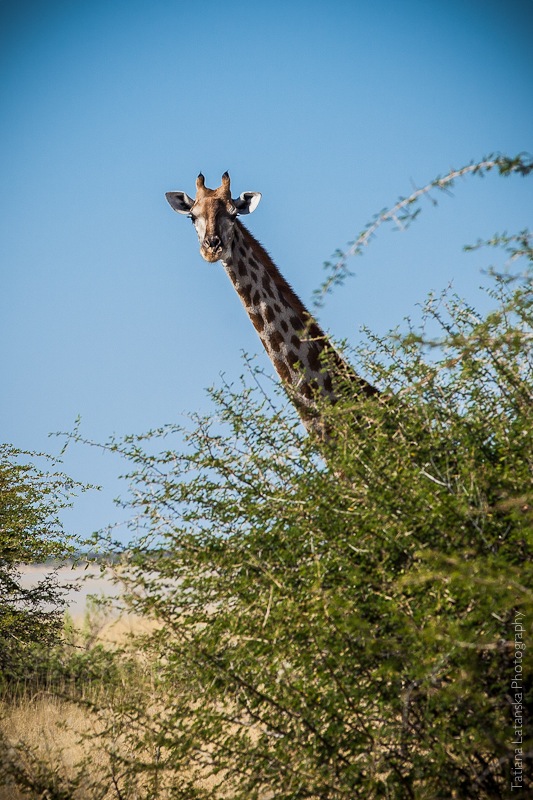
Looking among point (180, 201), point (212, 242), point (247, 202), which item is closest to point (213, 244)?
point (212, 242)

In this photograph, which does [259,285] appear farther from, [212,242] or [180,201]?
[180,201]

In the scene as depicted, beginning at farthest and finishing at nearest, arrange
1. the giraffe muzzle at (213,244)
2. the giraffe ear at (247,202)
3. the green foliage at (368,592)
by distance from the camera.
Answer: the giraffe ear at (247,202), the giraffe muzzle at (213,244), the green foliage at (368,592)

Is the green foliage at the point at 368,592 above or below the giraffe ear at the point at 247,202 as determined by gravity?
below

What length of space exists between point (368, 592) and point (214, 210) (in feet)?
17.2

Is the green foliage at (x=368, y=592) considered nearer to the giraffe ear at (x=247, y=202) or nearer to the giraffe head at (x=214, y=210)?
the giraffe head at (x=214, y=210)

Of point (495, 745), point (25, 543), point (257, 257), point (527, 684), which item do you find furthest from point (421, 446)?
point (25, 543)

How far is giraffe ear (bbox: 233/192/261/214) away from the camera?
820 cm

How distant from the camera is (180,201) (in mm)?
8438

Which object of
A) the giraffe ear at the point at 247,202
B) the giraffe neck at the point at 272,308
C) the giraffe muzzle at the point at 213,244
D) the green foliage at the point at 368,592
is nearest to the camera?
the green foliage at the point at 368,592

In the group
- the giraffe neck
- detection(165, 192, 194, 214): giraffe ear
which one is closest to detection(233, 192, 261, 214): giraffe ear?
the giraffe neck

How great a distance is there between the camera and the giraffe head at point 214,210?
24.5ft

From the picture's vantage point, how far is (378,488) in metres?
3.28

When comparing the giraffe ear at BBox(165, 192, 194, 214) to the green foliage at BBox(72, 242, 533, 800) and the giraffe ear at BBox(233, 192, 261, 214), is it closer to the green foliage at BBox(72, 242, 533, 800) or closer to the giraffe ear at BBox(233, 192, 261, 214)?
the giraffe ear at BBox(233, 192, 261, 214)

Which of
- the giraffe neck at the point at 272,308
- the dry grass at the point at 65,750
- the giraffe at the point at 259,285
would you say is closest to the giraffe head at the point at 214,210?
the giraffe at the point at 259,285
